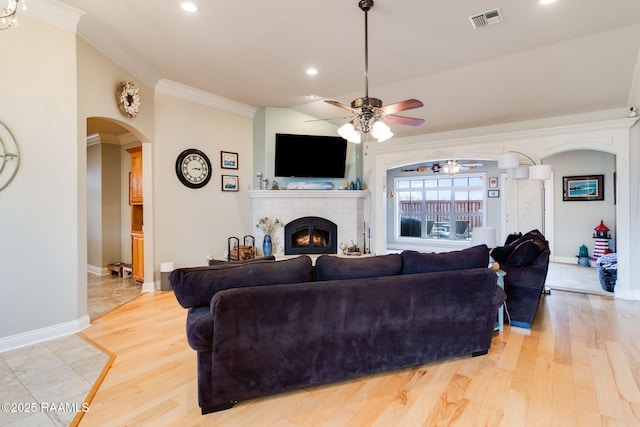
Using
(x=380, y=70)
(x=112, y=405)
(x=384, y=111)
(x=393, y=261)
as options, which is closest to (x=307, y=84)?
(x=380, y=70)

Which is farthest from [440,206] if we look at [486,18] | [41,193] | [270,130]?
[41,193]

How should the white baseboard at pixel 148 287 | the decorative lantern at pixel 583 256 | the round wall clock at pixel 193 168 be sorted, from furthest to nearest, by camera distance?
the decorative lantern at pixel 583 256 → the round wall clock at pixel 193 168 → the white baseboard at pixel 148 287

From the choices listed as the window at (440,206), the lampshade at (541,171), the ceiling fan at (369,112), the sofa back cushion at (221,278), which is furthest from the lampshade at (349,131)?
the window at (440,206)

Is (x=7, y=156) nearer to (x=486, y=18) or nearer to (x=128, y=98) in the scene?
(x=128, y=98)

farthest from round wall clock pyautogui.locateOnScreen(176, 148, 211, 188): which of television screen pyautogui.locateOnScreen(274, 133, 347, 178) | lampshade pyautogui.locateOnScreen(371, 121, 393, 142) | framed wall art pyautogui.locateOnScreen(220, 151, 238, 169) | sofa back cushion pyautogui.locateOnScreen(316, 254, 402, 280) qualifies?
sofa back cushion pyautogui.locateOnScreen(316, 254, 402, 280)

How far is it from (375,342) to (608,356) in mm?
2065

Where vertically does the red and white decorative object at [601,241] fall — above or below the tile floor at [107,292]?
above

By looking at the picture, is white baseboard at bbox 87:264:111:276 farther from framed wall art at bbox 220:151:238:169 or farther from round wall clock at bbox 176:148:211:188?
framed wall art at bbox 220:151:238:169

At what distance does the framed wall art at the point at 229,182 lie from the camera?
5.54 metres

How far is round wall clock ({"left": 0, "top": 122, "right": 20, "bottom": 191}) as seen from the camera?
275cm

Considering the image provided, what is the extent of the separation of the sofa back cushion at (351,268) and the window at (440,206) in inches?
286

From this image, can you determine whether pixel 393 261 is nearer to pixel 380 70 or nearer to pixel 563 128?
pixel 380 70

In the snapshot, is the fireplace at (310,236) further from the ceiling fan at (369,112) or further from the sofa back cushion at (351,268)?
the sofa back cushion at (351,268)

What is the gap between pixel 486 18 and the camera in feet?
10.1
